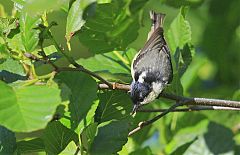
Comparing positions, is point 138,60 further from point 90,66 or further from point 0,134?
point 0,134

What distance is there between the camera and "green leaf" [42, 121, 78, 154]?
1.60 m

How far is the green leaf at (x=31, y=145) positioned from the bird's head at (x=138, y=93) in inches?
11.1

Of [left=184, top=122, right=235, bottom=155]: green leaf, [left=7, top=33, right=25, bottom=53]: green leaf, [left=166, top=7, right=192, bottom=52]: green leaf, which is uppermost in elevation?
[left=7, top=33, right=25, bottom=53]: green leaf

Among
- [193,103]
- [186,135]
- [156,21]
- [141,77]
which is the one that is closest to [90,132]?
[193,103]

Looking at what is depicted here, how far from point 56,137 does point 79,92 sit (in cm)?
13

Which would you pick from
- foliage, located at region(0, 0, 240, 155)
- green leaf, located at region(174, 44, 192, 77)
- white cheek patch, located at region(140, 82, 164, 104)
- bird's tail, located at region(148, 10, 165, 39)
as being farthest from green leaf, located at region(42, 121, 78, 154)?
bird's tail, located at region(148, 10, 165, 39)

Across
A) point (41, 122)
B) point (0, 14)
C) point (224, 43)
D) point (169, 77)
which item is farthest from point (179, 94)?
point (224, 43)

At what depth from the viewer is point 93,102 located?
1604mm

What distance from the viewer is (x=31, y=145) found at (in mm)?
1679

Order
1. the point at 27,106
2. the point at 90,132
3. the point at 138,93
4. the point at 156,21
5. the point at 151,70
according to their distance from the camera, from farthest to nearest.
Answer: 1. the point at 156,21
2. the point at 151,70
3. the point at 138,93
4. the point at 90,132
5. the point at 27,106

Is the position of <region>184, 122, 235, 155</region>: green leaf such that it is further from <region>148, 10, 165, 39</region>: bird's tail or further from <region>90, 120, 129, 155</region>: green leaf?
<region>90, 120, 129, 155</region>: green leaf

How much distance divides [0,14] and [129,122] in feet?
1.92

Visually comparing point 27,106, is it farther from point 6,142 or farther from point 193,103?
point 193,103

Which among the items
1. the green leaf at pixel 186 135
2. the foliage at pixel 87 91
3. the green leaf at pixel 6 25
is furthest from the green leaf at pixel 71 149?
the green leaf at pixel 186 135
